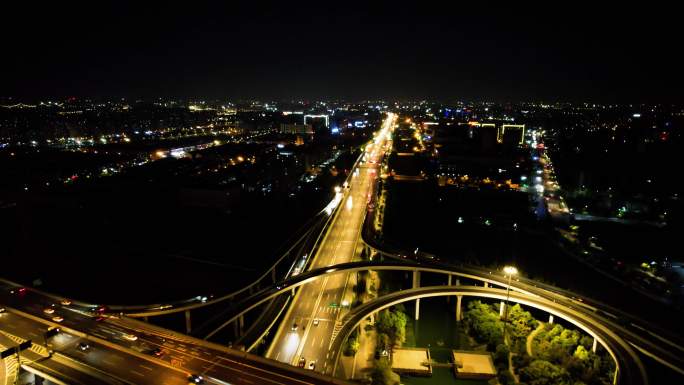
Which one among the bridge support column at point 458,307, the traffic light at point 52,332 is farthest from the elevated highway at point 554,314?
the traffic light at point 52,332

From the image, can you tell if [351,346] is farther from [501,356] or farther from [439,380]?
[501,356]

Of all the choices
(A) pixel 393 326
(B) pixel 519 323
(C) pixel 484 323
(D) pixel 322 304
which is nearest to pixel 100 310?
(D) pixel 322 304

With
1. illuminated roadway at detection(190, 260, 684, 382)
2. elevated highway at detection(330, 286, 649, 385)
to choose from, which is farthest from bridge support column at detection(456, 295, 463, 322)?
illuminated roadway at detection(190, 260, 684, 382)

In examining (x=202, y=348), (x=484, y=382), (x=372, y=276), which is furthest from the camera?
(x=372, y=276)

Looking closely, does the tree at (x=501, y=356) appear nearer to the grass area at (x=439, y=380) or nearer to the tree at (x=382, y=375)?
the grass area at (x=439, y=380)

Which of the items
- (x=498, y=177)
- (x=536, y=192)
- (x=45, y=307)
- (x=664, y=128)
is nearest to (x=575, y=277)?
(x=536, y=192)

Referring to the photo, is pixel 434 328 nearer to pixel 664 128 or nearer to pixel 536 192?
pixel 536 192
